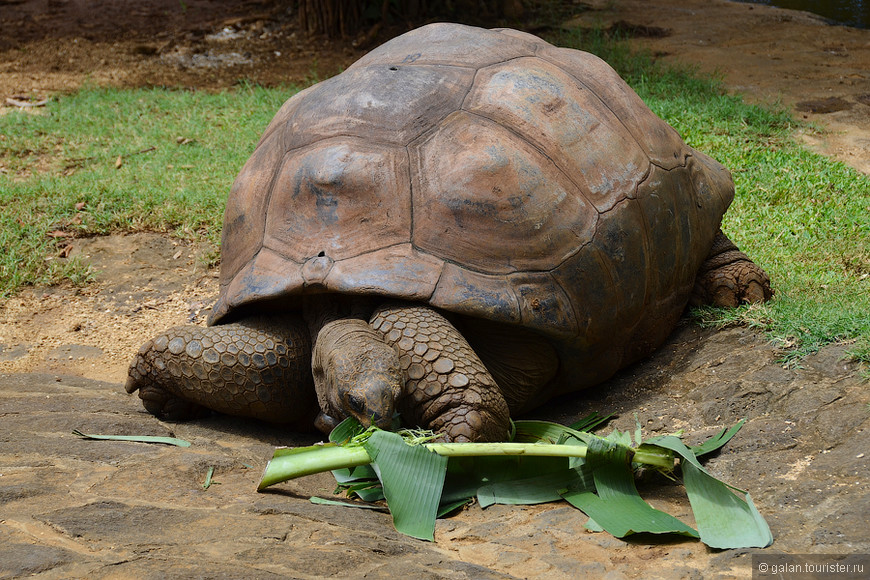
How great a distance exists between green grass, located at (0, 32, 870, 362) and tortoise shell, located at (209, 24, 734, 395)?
0.66 metres

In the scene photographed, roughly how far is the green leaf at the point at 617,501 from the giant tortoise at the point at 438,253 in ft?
1.35

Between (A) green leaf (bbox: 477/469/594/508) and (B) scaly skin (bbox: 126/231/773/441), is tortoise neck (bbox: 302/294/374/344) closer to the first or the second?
(B) scaly skin (bbox: 126/231/773/441)

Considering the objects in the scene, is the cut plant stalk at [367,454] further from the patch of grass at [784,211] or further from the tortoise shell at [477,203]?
the patch of grass at [784,211]

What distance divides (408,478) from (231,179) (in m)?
3.89

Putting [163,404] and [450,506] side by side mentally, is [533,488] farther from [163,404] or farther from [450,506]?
[163,404]

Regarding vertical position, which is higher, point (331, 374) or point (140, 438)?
point (331, 374)

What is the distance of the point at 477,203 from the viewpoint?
9.83ft

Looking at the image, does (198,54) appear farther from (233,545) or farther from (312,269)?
(233,545)

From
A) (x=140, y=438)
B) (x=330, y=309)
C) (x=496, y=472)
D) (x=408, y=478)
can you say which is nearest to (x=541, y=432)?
(x=496, y=472)

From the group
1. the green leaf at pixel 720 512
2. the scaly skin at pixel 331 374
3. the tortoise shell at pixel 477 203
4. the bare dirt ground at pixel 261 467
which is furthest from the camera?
the tortoise shell at pixel 477 203

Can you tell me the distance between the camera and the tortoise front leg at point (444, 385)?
8.85 ft

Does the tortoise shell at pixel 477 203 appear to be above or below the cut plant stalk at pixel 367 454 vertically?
above

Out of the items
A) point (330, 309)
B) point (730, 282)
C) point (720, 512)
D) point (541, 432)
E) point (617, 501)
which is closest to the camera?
point (720, 512)

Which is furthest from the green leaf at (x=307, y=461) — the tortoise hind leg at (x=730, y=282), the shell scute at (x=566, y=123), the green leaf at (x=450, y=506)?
the tortoise hind leg at (x=730, y=282)
